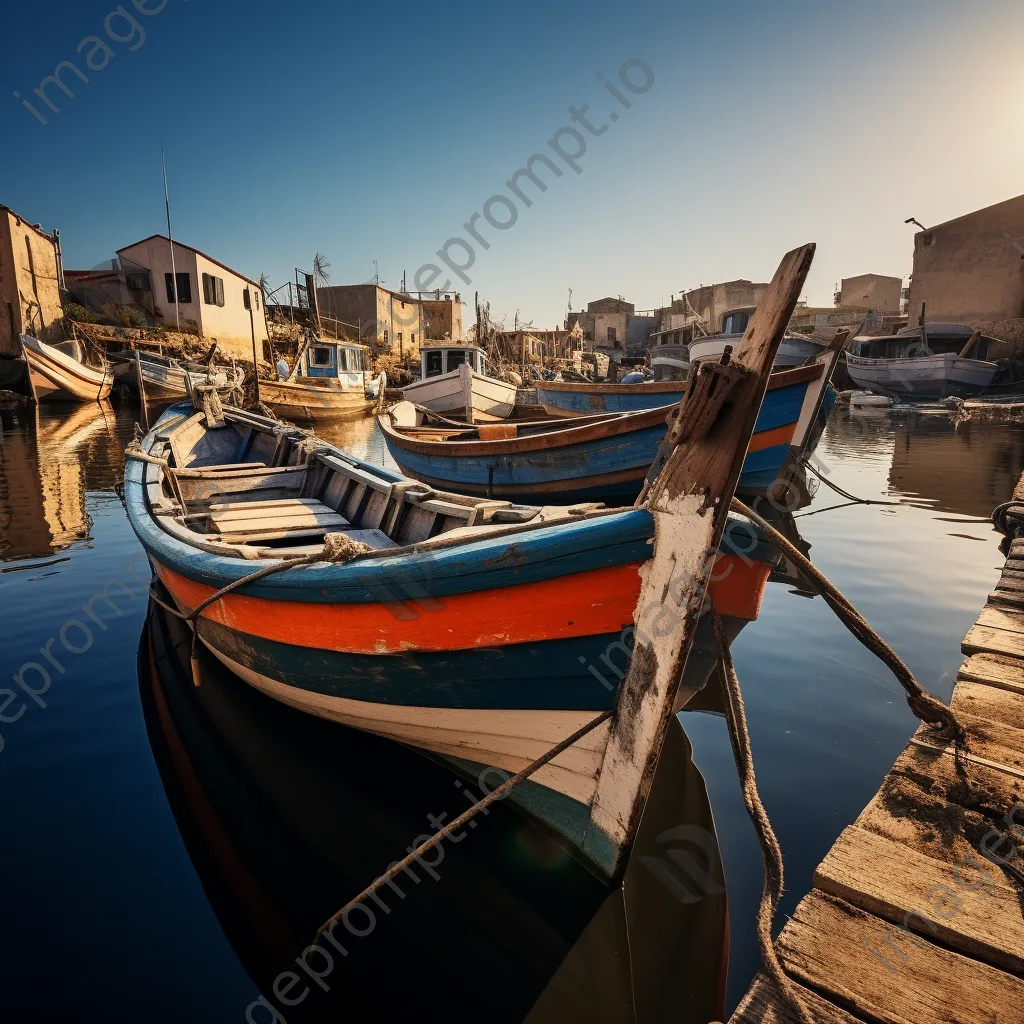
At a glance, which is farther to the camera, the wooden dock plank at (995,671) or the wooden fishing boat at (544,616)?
the wooden dock plank at (995,671)

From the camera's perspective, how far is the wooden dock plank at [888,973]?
1.49 metres

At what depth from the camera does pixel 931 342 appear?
26.5 meters

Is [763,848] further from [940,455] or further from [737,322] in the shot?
[737,322]

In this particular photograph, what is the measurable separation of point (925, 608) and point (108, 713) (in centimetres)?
677

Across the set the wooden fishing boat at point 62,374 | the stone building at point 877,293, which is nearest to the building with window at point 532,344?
the wooden fishing boat at point 62,374

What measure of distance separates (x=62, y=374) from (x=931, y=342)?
36802 mm

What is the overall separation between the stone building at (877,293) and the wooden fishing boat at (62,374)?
51.8 metres

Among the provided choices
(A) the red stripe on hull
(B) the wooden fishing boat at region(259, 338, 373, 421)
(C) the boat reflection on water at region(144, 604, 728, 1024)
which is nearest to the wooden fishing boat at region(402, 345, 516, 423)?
(B) the wooden fishing boat at region(259, 338, 373, 421)

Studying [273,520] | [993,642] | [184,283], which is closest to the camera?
[993,642]

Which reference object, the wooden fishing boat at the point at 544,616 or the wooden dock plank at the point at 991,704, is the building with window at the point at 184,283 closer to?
the wooden fishing boat at the point at 544,616

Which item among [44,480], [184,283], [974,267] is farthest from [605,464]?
[974,267]

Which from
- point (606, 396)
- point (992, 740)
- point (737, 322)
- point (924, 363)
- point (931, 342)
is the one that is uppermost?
point (737, 322)

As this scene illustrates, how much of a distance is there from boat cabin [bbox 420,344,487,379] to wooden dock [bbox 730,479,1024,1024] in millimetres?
16711

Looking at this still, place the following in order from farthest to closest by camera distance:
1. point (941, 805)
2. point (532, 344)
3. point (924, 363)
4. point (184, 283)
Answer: point (532, 344) < point (184, 283) < point (924, 363) < point (941, 805)
